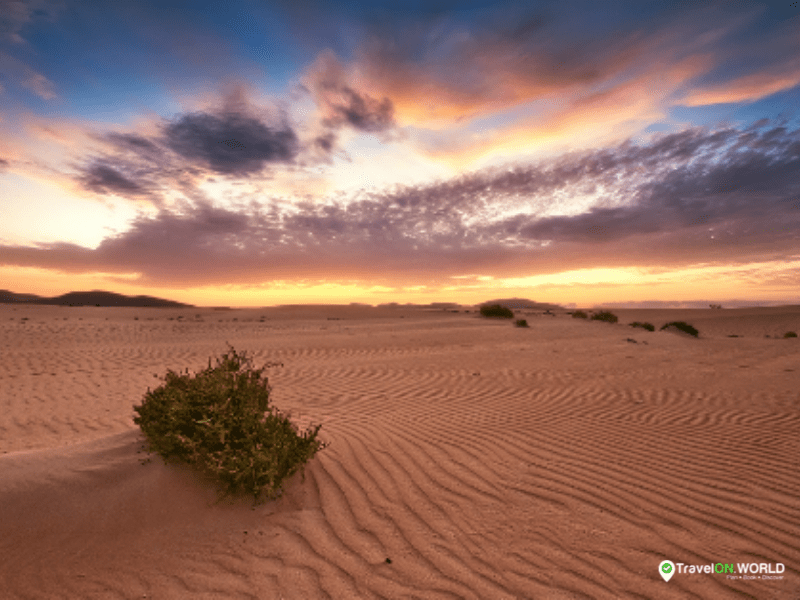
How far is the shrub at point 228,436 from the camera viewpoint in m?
3.75

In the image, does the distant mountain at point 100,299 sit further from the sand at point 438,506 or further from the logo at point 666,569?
the logo at point 666,569

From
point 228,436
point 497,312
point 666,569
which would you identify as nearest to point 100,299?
point 497,312

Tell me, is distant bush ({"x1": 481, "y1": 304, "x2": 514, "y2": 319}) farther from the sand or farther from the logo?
the logo

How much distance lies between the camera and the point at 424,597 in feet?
9.30

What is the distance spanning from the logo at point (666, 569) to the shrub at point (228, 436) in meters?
2.96

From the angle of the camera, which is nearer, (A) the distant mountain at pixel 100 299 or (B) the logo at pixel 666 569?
(B) the logo at pixel 666 569

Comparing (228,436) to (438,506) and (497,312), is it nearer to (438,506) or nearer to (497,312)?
(438,506)

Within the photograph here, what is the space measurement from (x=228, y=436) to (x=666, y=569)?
377 centimetres

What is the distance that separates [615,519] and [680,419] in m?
4.48

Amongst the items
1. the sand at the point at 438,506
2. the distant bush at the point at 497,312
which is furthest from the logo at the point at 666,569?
the distant bush at the point at 497,312

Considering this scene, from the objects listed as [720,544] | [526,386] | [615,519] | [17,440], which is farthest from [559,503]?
[17,440]

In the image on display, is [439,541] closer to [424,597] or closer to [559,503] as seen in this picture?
[424,597]

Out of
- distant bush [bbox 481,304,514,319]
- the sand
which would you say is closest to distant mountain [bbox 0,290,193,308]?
distant bush [bbox 481,304,514,319]

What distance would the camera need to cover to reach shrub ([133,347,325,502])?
12.3ft
